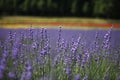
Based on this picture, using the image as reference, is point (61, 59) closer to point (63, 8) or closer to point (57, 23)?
point (57, 23)

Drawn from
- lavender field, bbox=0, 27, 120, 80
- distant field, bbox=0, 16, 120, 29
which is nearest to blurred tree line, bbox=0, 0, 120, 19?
distant field, bbox=0, 16, 120, 29

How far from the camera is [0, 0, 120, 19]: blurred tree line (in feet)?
110

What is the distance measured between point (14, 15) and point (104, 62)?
30042mm

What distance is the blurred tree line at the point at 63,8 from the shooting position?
→ 110 feet

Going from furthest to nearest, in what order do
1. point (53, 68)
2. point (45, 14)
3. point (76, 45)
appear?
point (45, 14) < point (76, 45) < point (53, 68)

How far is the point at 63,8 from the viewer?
36.3 metres

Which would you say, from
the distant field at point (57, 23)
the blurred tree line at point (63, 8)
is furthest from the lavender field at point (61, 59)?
the blurred tree line at point (63, 8)

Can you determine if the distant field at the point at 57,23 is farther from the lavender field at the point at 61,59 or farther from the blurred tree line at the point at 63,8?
the lavender field at the point at 61,59

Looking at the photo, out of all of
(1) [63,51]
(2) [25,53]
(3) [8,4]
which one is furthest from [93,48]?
(3) [8,4]

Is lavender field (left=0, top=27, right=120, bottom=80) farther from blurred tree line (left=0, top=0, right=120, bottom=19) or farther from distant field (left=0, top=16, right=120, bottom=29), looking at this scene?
blurred tree line (left=0, top=0, right=120, bottom=19)

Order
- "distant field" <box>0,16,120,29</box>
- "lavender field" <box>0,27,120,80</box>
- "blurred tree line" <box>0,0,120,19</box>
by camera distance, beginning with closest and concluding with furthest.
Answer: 1. "lavender field" <box>0,27,120,80</box>
2. "distant field" <box>0,16,120,29</box>
3. "blurred tree line" <box>0,0,120,19</box>

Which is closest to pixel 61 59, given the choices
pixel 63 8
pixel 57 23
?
pixel 57 23

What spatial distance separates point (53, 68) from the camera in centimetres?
377

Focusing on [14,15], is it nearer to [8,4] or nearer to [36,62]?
[8,4]
